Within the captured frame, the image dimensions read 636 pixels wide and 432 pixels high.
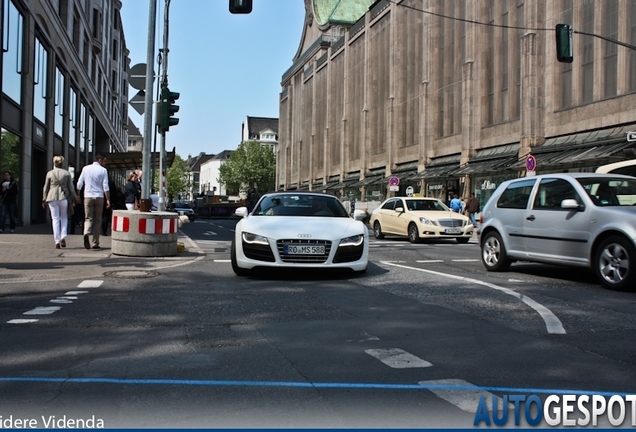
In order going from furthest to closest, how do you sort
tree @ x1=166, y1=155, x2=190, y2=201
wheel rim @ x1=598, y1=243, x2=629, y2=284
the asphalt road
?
tree @ x1=166, y1=155, x2=190, y2=201, wheel rim @ x1=598, y1=243, x2=629, y2=284, the asphalt road

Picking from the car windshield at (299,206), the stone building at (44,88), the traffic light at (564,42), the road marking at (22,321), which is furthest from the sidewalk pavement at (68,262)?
the traffic light at (564,42)

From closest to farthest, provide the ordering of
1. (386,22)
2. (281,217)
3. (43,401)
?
(43,401), (281,217), (386,22)

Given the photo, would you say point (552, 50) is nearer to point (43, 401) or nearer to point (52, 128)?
point (52, 128)

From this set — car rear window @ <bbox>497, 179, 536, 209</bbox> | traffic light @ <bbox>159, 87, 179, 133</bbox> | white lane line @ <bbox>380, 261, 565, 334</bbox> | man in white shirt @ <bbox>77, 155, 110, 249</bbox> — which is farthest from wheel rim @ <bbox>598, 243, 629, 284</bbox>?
traffic light @ <bbox>159, 87, 179, 133</bbox>

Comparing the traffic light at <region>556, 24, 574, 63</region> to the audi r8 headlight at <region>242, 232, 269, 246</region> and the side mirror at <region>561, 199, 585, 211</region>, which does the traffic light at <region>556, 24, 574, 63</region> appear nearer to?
the side mirror at <region>561, 199, 585, 211</region>

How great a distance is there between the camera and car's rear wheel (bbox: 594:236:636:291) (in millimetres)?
7797

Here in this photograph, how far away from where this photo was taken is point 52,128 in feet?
91.3

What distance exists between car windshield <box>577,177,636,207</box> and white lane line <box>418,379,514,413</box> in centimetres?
565

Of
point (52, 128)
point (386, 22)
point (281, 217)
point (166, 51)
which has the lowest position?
point (281, 217)

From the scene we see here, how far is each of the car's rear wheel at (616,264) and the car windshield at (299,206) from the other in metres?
3.84

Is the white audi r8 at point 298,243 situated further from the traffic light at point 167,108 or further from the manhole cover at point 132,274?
the traffic light at point 167,108

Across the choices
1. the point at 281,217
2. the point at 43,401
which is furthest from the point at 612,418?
the point at 281,217

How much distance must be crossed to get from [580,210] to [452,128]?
110 ft

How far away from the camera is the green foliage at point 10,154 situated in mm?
20469
